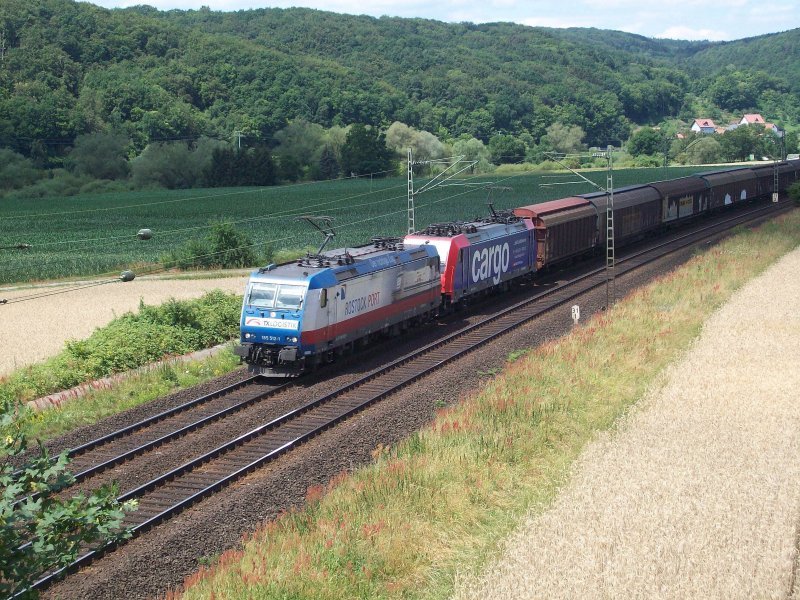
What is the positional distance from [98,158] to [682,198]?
306ft

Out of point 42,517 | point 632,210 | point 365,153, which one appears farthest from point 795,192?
point 42,517

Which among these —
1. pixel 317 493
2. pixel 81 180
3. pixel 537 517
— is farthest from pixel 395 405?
pixel 81 180

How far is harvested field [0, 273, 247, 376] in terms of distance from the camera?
120 feet

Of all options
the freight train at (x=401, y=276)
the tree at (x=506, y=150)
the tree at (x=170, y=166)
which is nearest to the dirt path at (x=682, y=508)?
the freight train at (x=401, y=276)

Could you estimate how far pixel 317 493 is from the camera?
18125 millimetres

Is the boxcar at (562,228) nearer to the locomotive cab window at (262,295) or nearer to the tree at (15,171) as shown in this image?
the locomotive cab window at (262,295)

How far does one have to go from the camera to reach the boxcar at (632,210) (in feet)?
178

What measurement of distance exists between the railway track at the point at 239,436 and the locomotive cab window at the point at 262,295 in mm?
2426

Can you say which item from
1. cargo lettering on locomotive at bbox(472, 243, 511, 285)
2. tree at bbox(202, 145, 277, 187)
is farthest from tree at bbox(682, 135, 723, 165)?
cargo lettering on locomotive at bbox(472, 243, 511, 285)

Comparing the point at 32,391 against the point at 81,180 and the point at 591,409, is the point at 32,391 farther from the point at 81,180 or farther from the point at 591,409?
the point at 81,180

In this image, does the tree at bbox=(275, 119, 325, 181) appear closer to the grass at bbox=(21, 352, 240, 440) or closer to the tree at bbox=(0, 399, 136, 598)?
the grass at bbox=(21, 352, 240, 440)

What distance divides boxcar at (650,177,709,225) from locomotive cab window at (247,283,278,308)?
1594 inches

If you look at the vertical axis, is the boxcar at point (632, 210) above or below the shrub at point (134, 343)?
above

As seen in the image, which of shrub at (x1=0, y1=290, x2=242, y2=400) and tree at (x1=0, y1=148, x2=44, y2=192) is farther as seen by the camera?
tree at (x1=0, y1=148, x2=44, y2=192)
